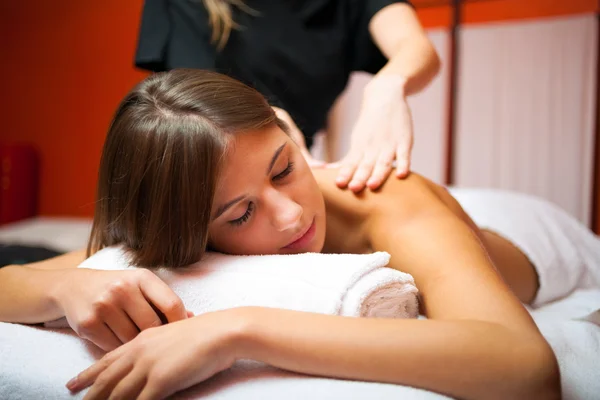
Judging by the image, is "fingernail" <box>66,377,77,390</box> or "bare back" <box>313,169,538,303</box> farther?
"bare back" <box>313,169,538,303</box>

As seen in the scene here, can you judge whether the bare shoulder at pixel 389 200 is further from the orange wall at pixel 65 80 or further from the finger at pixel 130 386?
the orange wall at pixel 65 80

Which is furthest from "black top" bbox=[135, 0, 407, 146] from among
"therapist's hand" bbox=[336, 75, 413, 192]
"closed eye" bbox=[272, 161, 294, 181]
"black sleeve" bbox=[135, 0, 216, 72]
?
"closed eye" bbox=[272, 161, 294, 181]

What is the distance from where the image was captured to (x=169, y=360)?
2.01 ft

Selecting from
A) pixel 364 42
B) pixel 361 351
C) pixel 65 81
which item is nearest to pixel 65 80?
pixel 65 81

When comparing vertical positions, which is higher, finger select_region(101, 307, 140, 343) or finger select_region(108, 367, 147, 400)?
finger select_region(101, 307, 140, 343)

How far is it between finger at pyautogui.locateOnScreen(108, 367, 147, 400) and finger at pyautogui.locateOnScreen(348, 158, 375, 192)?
52 centimetres

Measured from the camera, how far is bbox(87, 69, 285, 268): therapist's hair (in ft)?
2.62

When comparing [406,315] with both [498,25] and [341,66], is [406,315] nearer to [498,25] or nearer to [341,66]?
[341,66]

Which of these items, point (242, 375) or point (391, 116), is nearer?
point (242, 375)

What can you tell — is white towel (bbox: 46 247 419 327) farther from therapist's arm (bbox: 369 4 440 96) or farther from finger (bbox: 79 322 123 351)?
therapist's arm (bbox: 369 4 440 96)

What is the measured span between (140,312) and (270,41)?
0.95 meters

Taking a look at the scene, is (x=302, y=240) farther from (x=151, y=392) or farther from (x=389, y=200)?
(x=151, y=392)

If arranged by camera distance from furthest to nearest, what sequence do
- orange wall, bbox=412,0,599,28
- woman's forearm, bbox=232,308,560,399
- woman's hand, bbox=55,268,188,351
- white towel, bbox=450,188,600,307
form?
1. orange wall, bbox=412,0,599,28
2. white towel, bbox=450,188,600,307
3. woman's hand, bbox=55,268,188,351
4. woman's forearm, bbox=232,308,560,399

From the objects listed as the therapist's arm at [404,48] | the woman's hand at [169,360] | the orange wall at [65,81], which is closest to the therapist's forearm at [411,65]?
the therapist's arm at [404,48]
